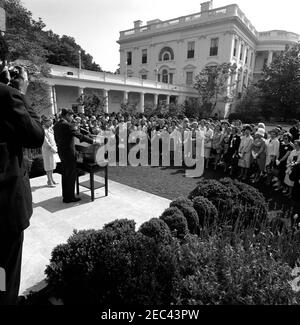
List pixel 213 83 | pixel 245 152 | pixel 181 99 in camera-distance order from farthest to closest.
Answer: pixel 181 99, pixel 213 83, pixel 245 152

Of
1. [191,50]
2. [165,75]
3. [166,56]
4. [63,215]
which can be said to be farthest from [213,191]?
[166,56]

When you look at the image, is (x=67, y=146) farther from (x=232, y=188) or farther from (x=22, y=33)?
(x=22, y=33)

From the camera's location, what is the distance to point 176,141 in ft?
35.0

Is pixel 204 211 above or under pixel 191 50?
under

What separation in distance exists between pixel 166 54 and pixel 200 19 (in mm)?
8173

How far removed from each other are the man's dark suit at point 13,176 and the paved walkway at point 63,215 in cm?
113

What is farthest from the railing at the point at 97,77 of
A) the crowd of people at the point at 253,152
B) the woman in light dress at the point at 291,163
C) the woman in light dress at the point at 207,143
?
the woman in light dress at the point at 291,163

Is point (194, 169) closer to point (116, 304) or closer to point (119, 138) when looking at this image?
point (119, 138)

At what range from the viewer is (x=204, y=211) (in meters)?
3.98

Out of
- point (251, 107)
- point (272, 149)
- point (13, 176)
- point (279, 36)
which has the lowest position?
point (272, 149)

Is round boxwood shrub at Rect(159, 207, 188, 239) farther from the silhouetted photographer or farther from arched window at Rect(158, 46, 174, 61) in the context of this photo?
arched window at Rect(158, 46, 174, 61)

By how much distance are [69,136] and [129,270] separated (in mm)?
3701

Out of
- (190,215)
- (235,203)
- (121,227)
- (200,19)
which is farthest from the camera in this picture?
(200,19)

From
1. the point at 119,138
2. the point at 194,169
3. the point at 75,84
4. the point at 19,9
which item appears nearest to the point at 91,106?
the point at 75,84
